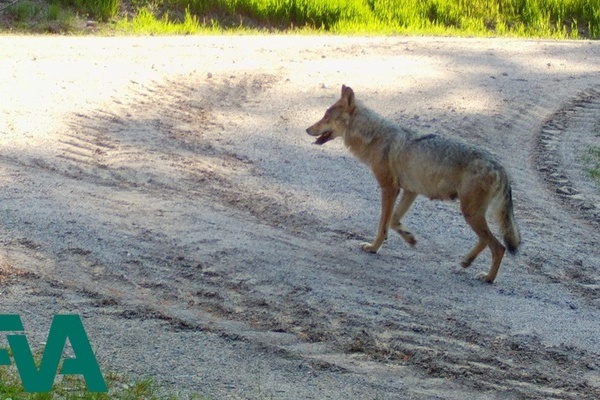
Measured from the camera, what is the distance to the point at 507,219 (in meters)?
8.52

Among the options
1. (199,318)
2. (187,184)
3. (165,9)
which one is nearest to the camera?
(199,318)

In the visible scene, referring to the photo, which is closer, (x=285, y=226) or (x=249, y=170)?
(x=285, y=226)

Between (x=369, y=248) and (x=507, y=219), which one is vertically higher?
(x=507, y=219)

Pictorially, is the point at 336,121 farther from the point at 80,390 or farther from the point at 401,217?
the point at 80,390

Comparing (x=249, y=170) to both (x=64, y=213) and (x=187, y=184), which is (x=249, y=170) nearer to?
(x=187, y=184)

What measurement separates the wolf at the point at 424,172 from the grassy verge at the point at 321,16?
10190mm

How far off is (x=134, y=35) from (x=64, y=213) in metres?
9.90

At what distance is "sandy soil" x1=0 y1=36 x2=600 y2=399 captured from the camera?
6.61 metres

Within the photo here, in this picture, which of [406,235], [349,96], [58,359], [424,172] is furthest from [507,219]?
[58,359]

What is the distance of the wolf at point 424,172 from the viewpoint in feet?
27.8

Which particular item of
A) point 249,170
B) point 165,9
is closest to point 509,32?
point 165,9

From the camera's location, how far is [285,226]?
9.33 metres

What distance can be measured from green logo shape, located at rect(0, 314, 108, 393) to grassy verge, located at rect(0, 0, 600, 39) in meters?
14.1

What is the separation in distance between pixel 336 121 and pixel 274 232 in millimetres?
1178
